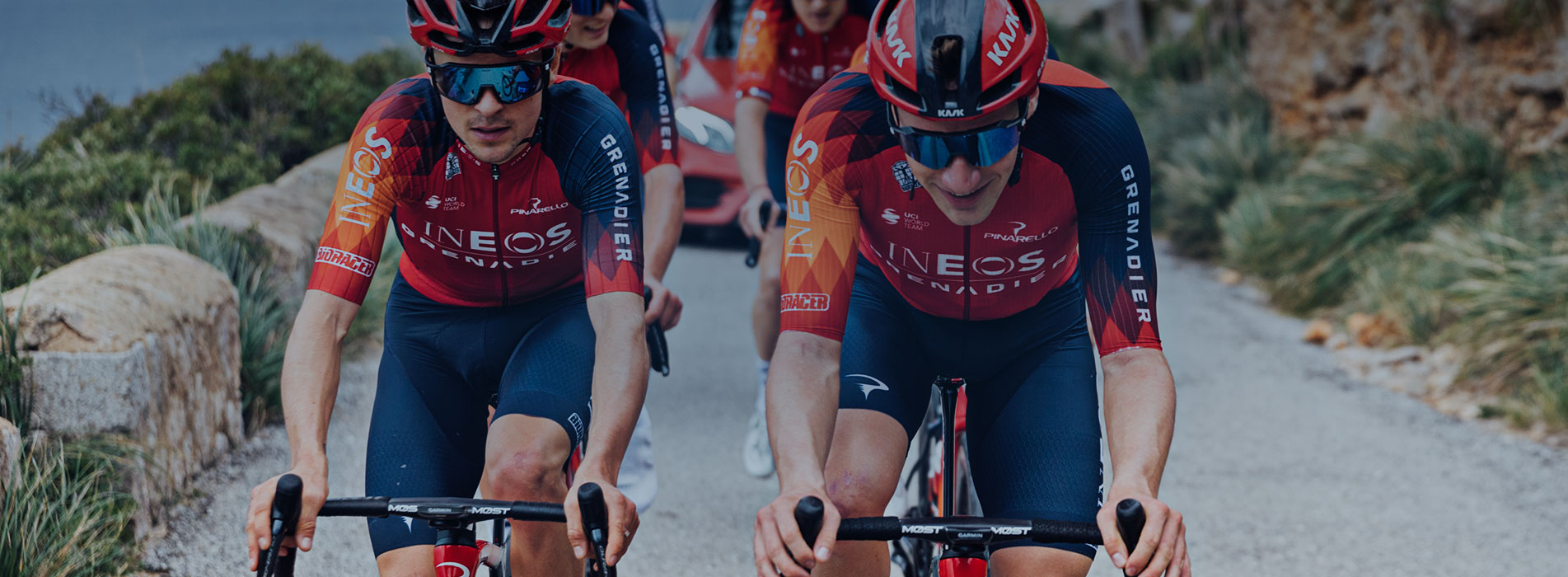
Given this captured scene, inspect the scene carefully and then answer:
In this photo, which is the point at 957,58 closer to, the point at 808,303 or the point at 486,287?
the point at 808,303

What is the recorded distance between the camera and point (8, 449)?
3621 mm

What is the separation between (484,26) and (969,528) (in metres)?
1.45

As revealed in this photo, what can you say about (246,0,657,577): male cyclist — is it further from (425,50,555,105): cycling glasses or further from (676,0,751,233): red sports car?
(676,0,751,233): red sports car

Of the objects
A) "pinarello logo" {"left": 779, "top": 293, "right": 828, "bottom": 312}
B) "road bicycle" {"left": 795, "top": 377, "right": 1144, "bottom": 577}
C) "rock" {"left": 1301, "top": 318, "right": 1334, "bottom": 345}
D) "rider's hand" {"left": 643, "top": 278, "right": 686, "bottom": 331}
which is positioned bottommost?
"rock" {"left": 1301, "top": 318, "right": 1334, "bottom": 345}

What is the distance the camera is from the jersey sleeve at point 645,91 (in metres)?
4.59

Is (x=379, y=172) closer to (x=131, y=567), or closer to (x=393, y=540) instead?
(x=393, y=540)

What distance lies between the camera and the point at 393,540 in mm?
2812

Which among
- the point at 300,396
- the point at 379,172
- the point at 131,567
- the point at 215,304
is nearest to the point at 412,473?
the point at 300,396

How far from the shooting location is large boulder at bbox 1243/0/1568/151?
346 inches

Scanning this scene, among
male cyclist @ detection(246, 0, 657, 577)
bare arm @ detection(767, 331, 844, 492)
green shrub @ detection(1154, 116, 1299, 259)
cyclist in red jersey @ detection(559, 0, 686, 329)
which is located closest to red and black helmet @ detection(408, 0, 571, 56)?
male cyclist @ detection(246, 0, 657, 577)

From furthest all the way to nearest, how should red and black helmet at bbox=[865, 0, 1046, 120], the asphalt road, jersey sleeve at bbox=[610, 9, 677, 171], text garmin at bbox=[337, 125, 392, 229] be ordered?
the asphalt road → jersey sleeve at bbox=[610, 9, 677, 171] → text garmin at bbox=[337, 125, 392, 229] → red and black helmet at bbox=[865, 0, 1046, 120]

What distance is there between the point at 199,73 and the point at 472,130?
25.8 ft

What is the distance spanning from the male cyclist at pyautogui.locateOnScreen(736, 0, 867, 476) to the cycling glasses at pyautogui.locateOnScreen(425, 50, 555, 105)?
2459mm

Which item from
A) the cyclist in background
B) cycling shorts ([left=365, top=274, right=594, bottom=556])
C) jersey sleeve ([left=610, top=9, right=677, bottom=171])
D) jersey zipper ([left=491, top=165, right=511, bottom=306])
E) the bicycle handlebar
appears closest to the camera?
the bicycle handlebar
